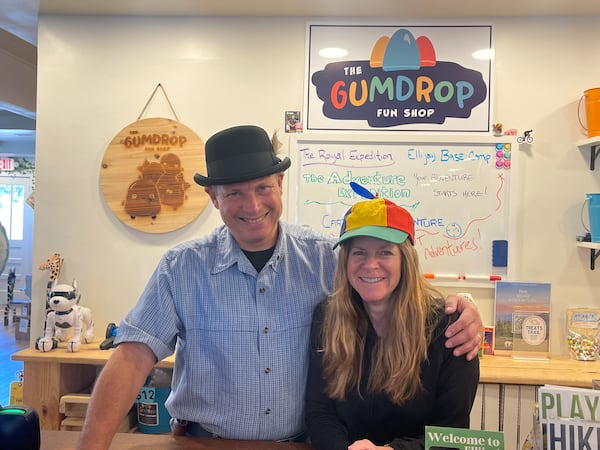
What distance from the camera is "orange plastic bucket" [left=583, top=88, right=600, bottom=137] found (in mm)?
2691

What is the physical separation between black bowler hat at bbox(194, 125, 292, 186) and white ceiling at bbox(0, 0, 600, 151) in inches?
57.5

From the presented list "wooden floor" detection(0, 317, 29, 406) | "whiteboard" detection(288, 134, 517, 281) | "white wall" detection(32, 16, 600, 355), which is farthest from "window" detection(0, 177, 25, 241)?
"whiteboard" detection(288, 134, 517, 281)

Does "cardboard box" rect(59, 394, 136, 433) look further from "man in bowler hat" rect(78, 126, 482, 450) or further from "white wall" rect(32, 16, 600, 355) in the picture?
"man in bowler hat" rect(78, 126, 482, 450)

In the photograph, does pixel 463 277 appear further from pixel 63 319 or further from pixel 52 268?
pixel 52 268

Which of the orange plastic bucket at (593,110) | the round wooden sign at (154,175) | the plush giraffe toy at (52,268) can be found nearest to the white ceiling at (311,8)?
the orange plastic bucket at (593,110)

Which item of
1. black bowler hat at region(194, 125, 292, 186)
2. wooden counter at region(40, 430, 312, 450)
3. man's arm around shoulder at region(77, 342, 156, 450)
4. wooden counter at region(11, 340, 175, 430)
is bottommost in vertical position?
wooden counter at region(11, 340, 175, 430)

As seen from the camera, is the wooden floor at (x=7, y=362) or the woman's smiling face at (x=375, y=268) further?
the wooden floor at (x=7, y=362)

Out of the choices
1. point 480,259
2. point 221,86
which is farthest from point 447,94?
point 221,86

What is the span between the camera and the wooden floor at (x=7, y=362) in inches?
187

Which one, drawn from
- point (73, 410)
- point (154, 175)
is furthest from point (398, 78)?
point (73, 410)

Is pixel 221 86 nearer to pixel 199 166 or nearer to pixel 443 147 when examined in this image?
pixel 199 166

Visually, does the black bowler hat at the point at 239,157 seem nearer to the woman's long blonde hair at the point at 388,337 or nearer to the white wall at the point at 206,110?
the woman's long blonde hair at the point at 388,337

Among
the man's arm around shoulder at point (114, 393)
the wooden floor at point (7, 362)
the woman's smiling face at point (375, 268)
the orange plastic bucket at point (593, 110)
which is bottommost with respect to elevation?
the wooden floor at point (7, 362)

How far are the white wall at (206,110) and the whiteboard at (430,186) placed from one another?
134 mm
